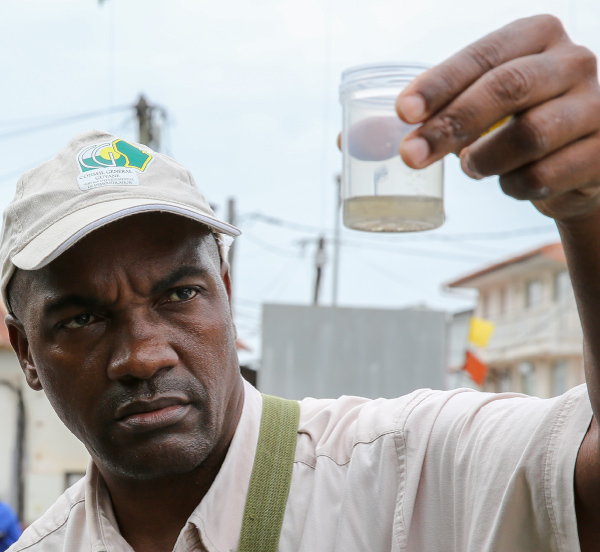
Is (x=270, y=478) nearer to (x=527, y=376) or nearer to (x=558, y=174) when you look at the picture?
(x=558, y=174)

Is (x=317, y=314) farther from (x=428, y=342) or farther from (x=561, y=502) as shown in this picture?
(x=561, y=502)

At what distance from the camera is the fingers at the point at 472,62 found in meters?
0.98

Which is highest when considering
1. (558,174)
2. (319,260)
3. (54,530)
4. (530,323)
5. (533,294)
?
(533,294)

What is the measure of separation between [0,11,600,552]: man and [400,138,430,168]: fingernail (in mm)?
334

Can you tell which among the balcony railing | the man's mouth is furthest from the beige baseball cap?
the balcony railing

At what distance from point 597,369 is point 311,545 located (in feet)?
2.44

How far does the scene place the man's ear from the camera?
214cm

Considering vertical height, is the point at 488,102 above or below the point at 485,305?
below

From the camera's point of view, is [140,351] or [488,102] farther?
[140,351]

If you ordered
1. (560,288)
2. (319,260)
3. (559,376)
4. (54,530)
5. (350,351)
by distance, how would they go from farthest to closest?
(559,376) → (560,288) → (319,260) → (350,351) → (54,530)

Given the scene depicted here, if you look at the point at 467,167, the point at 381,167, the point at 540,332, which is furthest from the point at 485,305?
the point at 467,167

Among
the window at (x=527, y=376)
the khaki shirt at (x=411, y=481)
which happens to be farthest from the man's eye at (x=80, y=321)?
the window at (x=527, y=376)

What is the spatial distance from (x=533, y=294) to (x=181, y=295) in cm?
3448

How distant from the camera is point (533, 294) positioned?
113 ft
